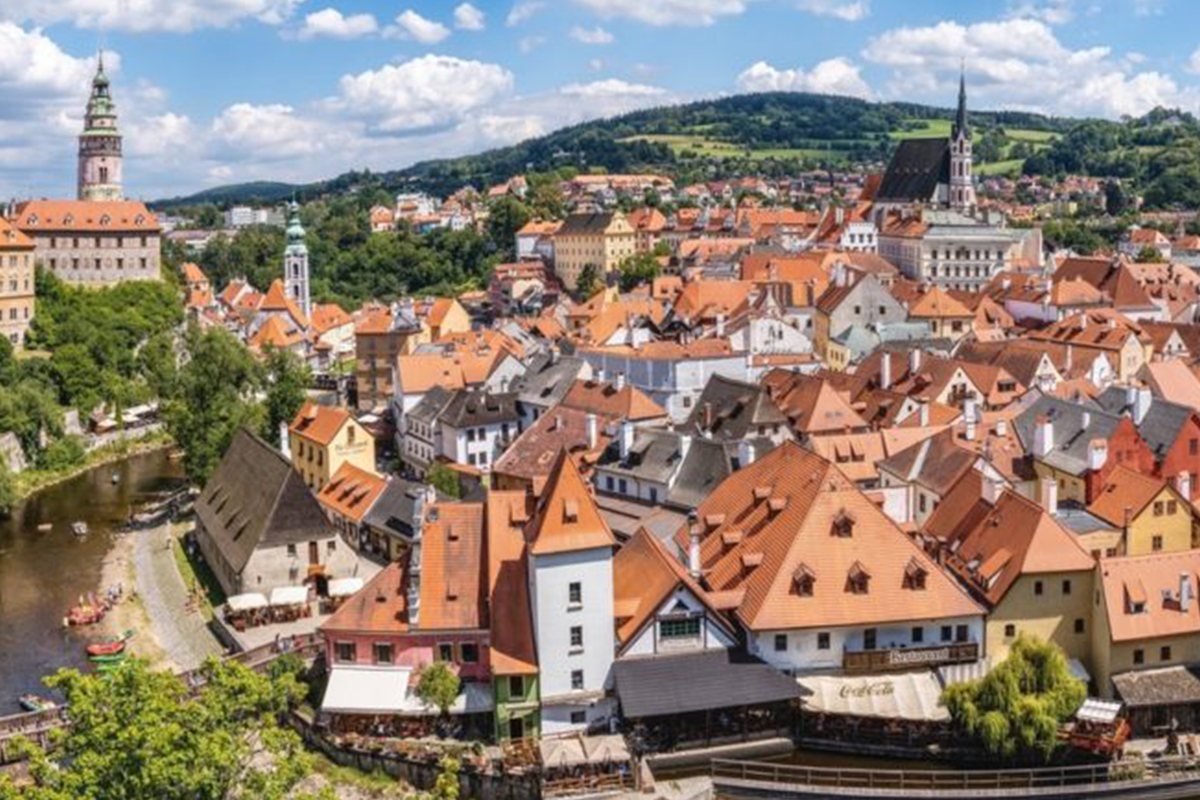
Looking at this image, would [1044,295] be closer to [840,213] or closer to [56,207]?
[840,213]

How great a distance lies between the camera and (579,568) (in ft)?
116

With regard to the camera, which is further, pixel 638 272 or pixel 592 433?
pixel 638 272

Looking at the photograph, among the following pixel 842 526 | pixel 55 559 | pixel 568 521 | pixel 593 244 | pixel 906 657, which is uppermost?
pixel 593 244

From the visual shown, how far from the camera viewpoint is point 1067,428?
1986 inches

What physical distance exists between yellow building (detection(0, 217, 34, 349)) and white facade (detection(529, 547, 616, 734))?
2841 inches

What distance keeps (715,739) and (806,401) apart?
27.5m

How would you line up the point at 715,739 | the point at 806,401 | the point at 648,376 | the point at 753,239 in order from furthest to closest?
the point at 753,239 < the point at 648,376 < the point at 806,401 < the point at 715,739

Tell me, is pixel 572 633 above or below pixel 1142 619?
below

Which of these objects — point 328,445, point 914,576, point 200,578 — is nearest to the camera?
point 914,576

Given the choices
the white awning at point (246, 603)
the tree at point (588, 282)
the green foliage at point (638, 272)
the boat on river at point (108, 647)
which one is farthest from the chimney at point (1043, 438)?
the tree at point (588, 282)

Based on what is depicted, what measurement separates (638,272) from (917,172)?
39744 mm

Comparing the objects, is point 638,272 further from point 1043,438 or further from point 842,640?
point 842,640

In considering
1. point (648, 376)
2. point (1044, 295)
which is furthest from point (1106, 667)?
point (1044, 295)

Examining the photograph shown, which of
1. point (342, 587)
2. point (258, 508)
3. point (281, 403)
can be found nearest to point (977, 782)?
point (342, 587)
